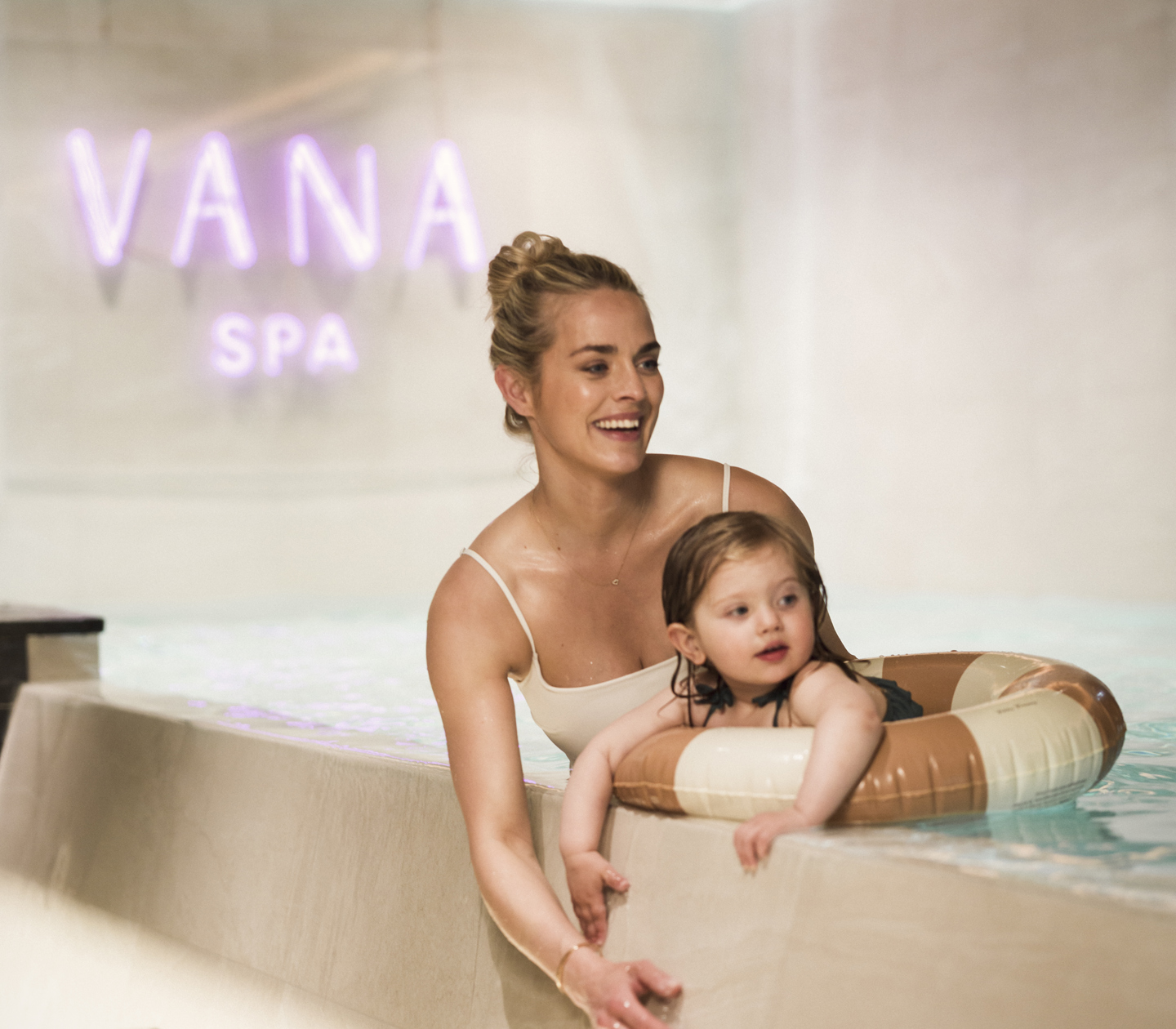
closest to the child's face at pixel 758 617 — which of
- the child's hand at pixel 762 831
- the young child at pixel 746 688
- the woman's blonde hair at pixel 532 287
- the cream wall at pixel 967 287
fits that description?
the young child at pixel 746 688

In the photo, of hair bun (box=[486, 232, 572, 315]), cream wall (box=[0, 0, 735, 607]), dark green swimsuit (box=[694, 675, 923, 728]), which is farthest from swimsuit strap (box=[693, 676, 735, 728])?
cream wall (box=[0, 0, 735, 607])

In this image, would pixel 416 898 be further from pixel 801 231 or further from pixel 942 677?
pixel 801 231

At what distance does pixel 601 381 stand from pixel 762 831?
778 millimetres

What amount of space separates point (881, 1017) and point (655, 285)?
25.8 feet

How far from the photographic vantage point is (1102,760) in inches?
73.5

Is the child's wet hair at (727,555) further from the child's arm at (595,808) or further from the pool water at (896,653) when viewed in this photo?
the pool water at (896,653)

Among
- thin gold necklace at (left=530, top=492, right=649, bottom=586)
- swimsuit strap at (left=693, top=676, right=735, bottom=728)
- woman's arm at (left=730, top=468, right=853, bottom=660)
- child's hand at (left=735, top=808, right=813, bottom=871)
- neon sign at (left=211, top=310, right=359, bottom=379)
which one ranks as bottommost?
child's hand at (left=735, top=808, right=813, bottom=871)

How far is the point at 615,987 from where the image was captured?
5.65ft

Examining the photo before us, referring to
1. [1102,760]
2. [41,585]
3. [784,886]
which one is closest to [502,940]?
[784,886]

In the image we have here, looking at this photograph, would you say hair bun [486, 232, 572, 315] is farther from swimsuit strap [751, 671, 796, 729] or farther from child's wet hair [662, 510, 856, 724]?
swimsuit strap [751, 671, 796, 729]

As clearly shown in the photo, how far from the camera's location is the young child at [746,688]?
66.4 inches

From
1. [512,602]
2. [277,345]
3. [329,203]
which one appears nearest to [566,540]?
[512,602]

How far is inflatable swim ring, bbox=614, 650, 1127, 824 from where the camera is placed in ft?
5.60

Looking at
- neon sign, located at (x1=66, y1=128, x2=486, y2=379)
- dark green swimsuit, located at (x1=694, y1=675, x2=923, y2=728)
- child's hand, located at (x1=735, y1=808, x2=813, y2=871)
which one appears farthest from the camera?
neon sign, located at (x1=66, y1=128, x2=486, y2=379)
